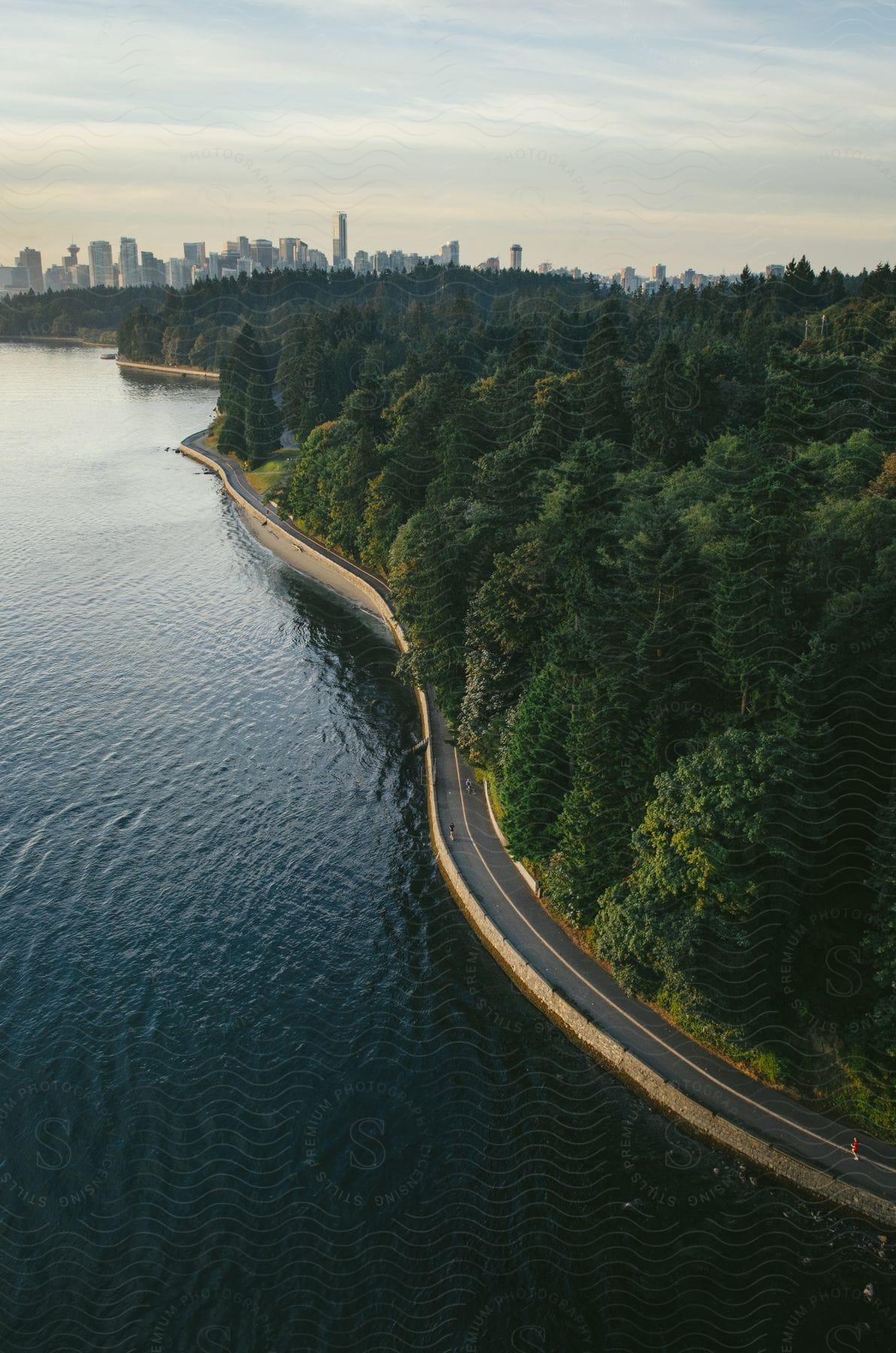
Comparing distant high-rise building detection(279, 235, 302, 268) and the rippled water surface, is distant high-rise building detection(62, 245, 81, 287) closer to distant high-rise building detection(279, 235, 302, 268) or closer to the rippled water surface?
distant high-rise building detection(279, 235, 302, 268)

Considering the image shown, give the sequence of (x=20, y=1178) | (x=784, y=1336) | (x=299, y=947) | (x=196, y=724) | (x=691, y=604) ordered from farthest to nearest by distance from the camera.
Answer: (x=196, y=724) → (x=299, y=947) → (x=691, y=604) → (x=20, y=1178) → (x=784, y=1336)

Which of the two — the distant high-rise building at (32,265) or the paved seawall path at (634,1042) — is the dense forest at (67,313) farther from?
the paved seawall path at (634,1042)

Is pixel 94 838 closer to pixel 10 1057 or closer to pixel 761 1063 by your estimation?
pixel 10 1057

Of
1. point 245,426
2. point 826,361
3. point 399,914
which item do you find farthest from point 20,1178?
point 245,426

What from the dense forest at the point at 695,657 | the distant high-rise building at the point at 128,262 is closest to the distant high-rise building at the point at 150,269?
the distant high-rise building at the point at 128,262
